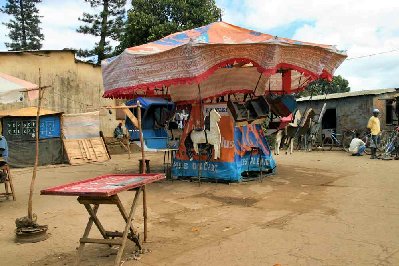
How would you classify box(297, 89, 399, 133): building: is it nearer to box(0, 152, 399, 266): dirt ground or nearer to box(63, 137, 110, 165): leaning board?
box(63, 137, 110, 165): leaning board

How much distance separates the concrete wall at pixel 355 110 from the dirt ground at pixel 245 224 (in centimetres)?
1083

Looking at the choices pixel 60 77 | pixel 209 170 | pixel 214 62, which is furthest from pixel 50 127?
pixel 214 62

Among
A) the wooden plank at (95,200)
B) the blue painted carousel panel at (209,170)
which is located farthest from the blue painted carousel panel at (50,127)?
the wooden plank at (95,200)

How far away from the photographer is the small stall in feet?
49.9

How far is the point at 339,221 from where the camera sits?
219 inches

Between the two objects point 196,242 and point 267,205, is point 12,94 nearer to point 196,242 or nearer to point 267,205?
point 196,242

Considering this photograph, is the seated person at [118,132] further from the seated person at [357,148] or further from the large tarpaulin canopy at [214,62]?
the seated person at [357,148]

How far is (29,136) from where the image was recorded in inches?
615

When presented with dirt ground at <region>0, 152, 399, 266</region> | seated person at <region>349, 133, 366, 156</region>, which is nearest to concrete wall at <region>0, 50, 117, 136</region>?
dirt ground at <region>0, 152, 399, 266</region>

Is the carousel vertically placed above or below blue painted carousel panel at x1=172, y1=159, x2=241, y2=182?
above

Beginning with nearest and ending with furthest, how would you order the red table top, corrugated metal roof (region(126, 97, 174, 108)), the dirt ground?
the red table top → the dirt ground → corrugated metal roof (region(126, 97, 174, 108))

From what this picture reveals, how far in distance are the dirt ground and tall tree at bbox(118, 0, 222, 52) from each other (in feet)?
45.4

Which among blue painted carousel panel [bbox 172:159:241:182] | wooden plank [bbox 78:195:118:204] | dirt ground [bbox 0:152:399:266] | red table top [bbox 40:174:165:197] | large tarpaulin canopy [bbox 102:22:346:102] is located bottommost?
dirt ground [bbox 0:152:399:266]

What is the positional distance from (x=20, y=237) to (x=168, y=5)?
18430mm
